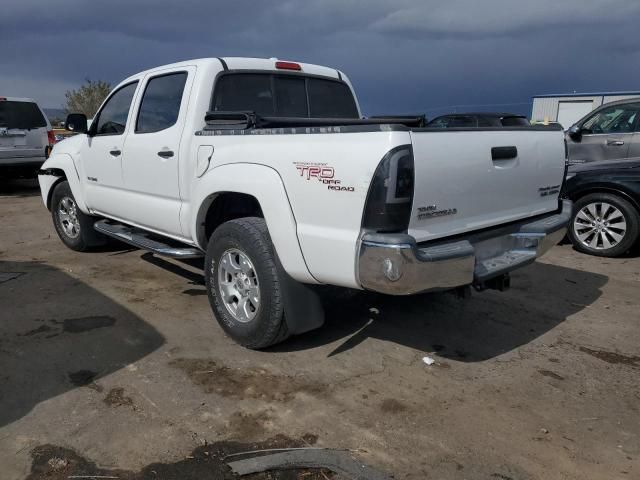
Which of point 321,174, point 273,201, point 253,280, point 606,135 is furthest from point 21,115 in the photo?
point 606,135

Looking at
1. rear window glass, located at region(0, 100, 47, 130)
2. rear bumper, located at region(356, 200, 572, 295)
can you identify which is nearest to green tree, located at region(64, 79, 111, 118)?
rear window glass, located at region(0, 100, 47, 130)

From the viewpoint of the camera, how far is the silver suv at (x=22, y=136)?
36.3ft

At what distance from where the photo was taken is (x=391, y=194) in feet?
8.92

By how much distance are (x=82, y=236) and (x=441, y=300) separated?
410cm

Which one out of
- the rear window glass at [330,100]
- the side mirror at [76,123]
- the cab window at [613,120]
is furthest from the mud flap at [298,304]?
→ the cab window at [613,120]

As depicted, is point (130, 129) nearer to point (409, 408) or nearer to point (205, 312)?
point (205, 312)

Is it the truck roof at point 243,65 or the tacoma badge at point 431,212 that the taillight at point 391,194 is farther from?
the truck roof at point 243,65

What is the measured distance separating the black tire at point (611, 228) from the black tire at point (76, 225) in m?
5.43

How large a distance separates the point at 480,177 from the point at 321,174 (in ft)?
3.16

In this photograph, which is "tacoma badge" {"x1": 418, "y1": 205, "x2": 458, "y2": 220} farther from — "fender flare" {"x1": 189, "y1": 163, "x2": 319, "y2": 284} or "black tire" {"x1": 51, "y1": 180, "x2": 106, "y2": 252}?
"black tire" {"x1": 51, "y1": 180, "x2": 106, "y2": 252}

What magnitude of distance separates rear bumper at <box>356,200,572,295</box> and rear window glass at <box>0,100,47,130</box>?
11.0 meters

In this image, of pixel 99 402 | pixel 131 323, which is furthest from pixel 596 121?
pixel 99 402

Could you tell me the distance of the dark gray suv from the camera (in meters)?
8.00

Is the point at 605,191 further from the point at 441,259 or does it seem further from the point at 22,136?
the point at 22,136
